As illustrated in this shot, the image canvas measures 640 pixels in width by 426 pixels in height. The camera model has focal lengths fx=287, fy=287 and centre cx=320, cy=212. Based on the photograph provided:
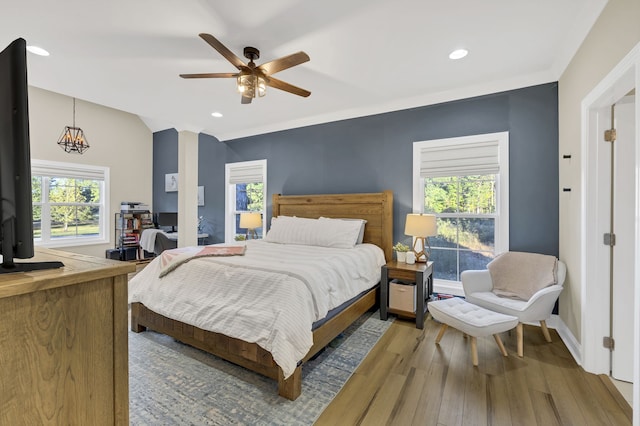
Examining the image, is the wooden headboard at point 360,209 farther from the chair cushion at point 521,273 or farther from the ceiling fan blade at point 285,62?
the ceiling fan blade at point 285,62

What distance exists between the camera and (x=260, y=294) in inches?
82.0

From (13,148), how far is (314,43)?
229 cm

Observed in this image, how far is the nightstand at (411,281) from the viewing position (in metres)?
3.02

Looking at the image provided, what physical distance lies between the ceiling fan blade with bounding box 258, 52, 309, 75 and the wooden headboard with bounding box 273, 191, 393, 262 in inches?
82.7

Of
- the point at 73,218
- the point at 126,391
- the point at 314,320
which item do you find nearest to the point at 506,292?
the point at 314,320

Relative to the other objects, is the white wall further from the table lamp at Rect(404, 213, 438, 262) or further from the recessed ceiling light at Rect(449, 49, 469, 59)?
the recessed ceiling light at Rect(449, 49, 469, 59)

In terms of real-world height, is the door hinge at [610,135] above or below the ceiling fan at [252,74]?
below

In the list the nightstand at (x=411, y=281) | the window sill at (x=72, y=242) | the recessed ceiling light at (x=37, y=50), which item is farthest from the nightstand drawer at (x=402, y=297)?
the window sill at (x=72, y=242)

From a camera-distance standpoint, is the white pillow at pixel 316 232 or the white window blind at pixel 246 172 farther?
the white window blind at pixel 246 172

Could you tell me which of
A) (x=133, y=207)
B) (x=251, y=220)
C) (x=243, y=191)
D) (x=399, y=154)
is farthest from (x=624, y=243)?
(x=133, y=207)

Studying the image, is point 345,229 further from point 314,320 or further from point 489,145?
point 489,145

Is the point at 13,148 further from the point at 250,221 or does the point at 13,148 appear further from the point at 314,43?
the point at 250,221

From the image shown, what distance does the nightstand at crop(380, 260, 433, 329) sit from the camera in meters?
3.02

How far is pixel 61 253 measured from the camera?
44.5 inches
